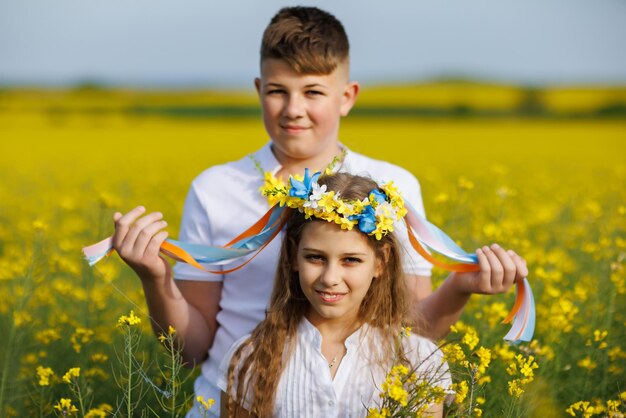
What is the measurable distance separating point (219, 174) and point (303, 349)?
82 cm

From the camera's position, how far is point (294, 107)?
2678mm

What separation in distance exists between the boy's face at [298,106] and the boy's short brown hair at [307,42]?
3 cm

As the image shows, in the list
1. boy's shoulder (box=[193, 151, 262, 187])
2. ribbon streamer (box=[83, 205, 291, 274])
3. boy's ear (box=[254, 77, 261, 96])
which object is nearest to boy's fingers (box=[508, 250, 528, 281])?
ribbon streamer (box=[83, 205, 291, 274])

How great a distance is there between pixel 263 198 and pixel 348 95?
48cm

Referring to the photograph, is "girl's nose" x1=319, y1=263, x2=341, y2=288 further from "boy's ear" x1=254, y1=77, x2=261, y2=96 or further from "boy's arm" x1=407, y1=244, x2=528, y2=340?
"boy's ear" x1=254, y1=77, x2=261, y2=96

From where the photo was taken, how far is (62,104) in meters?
33.9

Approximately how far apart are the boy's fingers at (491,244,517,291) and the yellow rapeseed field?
0.19m

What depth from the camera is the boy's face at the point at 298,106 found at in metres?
2.71

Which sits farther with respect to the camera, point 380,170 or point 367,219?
point 380,170

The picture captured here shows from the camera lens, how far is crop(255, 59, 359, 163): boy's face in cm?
271

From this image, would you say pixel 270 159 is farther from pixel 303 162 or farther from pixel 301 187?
pixel 301 187

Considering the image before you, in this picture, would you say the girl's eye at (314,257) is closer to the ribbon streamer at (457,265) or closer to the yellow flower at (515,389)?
the ribbon streamer at (457,265)

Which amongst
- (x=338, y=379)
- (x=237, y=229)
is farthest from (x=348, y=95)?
(x=338, y=379)

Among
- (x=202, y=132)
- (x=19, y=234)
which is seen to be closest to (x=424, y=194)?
(x=19, y=234)
